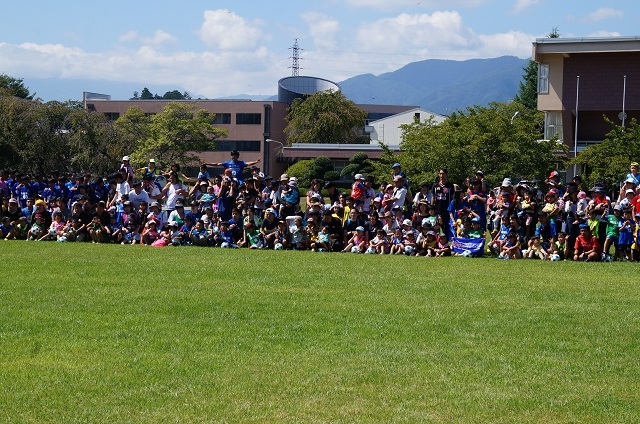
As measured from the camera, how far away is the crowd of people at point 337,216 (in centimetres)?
1741

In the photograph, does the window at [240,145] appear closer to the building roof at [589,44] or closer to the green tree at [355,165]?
the green tree at [355,165]

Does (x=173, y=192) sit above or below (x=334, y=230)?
above

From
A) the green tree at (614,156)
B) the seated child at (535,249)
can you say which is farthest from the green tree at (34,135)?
the seated child at (535,249)

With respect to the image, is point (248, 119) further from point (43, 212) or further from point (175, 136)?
point (43, 212)

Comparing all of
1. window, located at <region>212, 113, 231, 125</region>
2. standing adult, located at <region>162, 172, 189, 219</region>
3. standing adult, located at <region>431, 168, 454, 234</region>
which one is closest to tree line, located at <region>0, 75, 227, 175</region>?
window, located at <region>212, 113, 231, 125</region>

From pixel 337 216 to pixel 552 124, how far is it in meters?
27.7

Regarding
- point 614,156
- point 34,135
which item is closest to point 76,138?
point 34,135

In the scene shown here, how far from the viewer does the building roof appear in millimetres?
41375

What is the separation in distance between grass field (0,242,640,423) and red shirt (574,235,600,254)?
181 cm

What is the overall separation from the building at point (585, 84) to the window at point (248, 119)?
4526cm

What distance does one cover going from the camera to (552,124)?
A: 44.3 meters

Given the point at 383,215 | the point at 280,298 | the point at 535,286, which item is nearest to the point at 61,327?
the point at 280,298

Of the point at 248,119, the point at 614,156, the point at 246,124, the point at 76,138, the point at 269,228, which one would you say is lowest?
the point at 269,228

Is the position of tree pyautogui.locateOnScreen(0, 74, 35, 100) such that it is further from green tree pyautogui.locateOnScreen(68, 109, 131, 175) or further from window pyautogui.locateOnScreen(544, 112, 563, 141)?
window pyautogui.locateOnScreen(544, 112, 563, 141)
